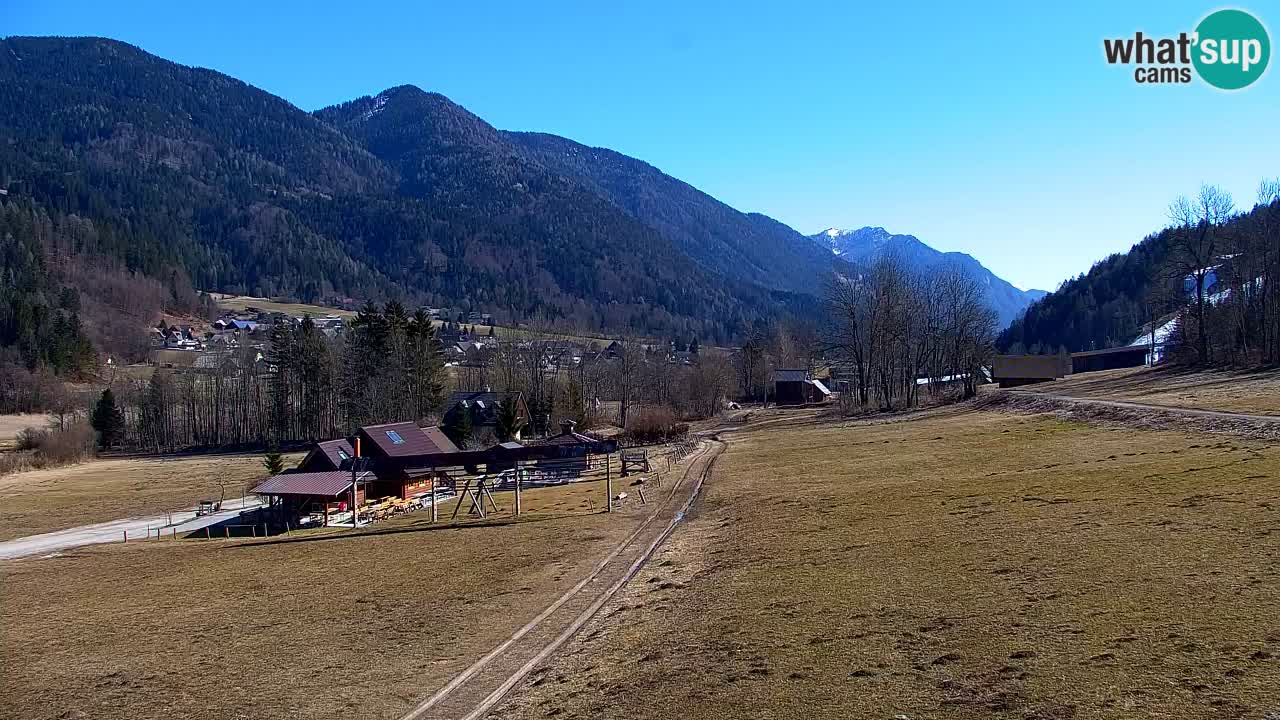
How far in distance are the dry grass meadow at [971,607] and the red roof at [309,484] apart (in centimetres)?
2644

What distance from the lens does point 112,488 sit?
68.5 meters

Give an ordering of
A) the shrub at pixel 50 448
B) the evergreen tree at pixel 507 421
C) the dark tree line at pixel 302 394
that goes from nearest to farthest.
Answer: the shrub at pixel 50 448 → the evergreen tree at pixel 507 421 → the dark tree line at pixel 302 394

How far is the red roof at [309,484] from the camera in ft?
154

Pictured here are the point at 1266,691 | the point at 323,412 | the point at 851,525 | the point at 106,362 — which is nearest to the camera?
the point at 1266,691

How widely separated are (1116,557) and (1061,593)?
3.01 meters

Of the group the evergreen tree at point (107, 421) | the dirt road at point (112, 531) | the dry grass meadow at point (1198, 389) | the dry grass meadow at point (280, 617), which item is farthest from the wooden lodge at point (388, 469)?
the evergreen tree at point (107, 421)

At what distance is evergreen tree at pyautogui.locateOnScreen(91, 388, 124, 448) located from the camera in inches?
3974

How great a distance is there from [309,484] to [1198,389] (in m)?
57.5

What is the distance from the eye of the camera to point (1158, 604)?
14.5 meters

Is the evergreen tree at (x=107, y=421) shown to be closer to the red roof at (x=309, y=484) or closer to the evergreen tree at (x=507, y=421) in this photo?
the evergreen tree at (x=507, y=421)

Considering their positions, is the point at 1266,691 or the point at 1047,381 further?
the point at 1047,381

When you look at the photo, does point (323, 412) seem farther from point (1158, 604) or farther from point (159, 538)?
point (1158, 604)

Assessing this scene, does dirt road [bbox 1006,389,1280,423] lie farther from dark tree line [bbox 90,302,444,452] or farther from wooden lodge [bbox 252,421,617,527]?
dark tree line [bbox 90,302,444,452]

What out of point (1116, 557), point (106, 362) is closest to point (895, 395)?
point (1116, 557)
